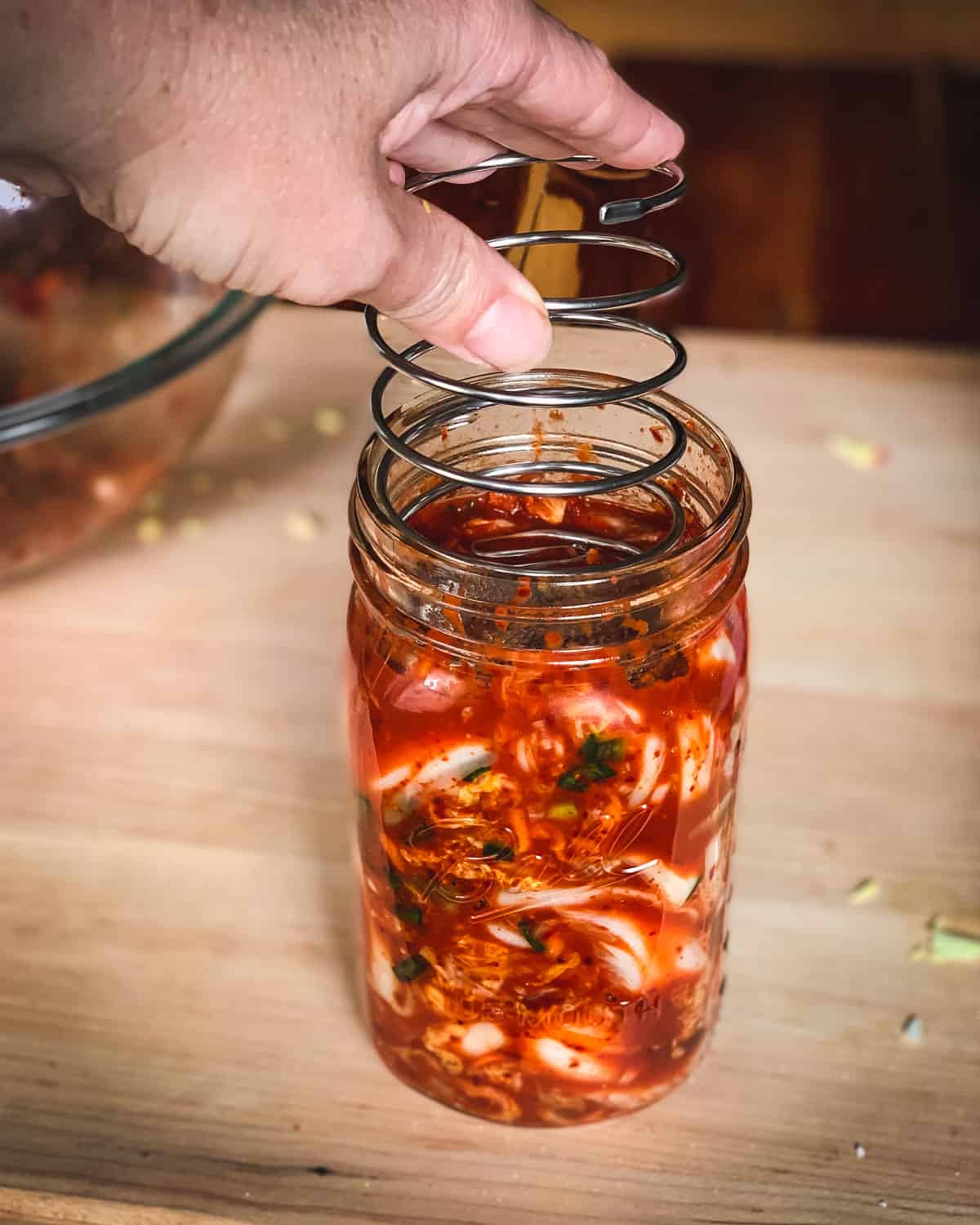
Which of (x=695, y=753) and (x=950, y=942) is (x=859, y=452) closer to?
(x=950, y=942)

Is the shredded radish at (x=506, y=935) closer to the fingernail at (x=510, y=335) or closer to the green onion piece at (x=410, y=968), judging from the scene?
the green onion piece at (x=410, y=968)

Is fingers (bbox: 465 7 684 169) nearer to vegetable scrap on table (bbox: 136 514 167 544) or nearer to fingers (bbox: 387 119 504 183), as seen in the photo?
fingers (bbox: 387 119 504 183)

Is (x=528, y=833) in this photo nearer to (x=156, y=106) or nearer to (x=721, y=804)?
(x=721, y=804)

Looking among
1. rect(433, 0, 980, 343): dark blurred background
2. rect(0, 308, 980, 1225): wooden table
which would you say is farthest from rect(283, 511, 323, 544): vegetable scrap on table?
rect(433, 0, 980, 343): dark blurred background

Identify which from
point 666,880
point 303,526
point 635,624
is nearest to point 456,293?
point 635,624

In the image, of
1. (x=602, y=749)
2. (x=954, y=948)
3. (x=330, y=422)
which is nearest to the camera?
(x=602, y=749)

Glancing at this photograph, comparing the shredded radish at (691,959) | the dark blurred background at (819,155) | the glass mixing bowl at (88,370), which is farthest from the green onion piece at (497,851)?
the dark blurred background at (819,155)

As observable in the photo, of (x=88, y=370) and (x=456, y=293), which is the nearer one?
(x=456, y=293)
